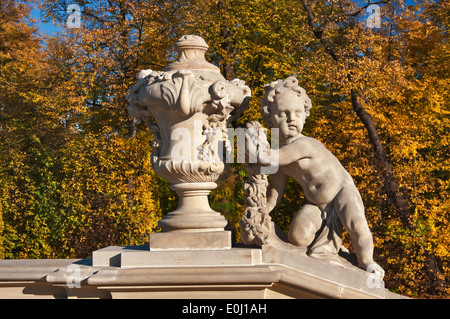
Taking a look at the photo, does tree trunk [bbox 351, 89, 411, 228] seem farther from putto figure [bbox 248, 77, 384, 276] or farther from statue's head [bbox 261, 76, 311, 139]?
statue's head [bbox 261, 76, 311, 139]

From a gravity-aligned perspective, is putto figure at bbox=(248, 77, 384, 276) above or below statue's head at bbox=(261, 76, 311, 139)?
below

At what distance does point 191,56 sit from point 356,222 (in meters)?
2.03

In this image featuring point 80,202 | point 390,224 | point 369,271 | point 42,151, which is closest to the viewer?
point 369,271

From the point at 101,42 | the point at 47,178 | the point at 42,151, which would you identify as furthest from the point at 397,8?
the point at 42,151

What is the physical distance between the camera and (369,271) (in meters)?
4.82

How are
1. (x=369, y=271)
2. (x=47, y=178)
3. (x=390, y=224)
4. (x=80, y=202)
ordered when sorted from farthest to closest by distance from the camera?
(x=47, y=178)
(x=80, y=202)
(x=390, y=224)
(x=369, y=271)

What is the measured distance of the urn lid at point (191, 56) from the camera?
Result: 16.8 feet

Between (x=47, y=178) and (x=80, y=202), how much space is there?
253cm

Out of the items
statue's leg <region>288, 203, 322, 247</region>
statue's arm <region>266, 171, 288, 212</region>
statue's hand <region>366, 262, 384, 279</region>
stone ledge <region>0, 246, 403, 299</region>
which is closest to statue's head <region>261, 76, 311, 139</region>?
statue's arm <region>266, 171, 288, 212</region>

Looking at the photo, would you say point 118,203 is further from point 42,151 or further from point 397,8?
point 397,8

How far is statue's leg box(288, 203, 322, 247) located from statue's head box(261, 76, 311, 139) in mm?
678

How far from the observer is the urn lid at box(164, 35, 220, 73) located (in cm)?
511

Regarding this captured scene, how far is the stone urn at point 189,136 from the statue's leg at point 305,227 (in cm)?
59

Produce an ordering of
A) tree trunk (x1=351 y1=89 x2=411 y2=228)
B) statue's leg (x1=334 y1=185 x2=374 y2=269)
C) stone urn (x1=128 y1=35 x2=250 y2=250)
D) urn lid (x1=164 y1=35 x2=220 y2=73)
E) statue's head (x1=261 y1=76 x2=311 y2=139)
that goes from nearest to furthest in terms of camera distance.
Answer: stone urn (x1=128 y1=35 x2=250 y2=250), statue's leg (x1=334 y1=185 x2=374 y2=269), statue's head (x1=261 y1=76 x2=311 y2=139), urn lid (x1=164 y1=35 x2=220 y2=73), tree trunk (x1=351 y1=89 x2=411 y2=228)
